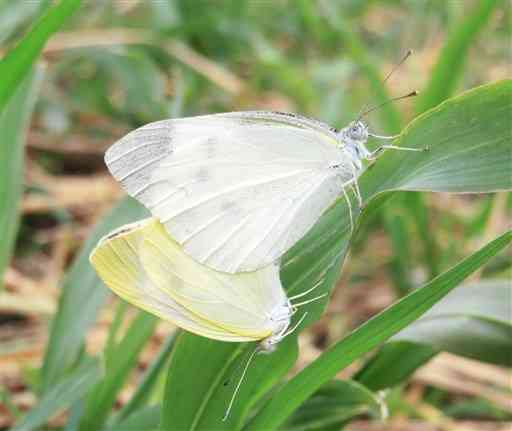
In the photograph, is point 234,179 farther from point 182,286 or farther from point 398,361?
point 398,361

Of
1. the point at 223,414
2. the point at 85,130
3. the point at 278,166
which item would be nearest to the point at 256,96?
the point at 85,130

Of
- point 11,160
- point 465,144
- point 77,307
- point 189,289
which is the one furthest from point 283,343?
point 11,160

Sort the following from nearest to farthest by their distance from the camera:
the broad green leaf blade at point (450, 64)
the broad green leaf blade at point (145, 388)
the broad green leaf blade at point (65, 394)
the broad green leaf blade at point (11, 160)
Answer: the broad green leaf blade at point (65, 394), the broad green leaf blade at point (145, 388), the broad green leaf blade at point (11, 160), the broad green leaf blade at point (450, 64)

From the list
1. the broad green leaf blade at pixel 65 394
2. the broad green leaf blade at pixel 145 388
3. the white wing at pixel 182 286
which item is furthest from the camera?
the broad green leaf blade at pixel 145 388

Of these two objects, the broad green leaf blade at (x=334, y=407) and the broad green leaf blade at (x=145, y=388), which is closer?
the broad green leaf blade at (x=334, y=407)

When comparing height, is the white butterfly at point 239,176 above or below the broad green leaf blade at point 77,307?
above

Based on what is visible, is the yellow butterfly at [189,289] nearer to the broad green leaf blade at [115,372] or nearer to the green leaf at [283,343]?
the green leaf at [283,343]

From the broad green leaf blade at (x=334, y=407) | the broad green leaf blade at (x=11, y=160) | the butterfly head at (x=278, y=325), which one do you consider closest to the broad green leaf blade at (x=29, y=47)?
the broad green leaf blade at (x=11, y=160)
